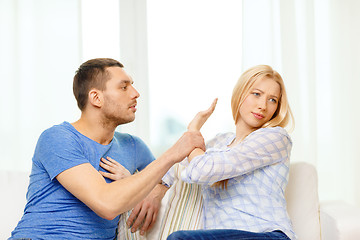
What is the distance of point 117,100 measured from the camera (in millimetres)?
1809

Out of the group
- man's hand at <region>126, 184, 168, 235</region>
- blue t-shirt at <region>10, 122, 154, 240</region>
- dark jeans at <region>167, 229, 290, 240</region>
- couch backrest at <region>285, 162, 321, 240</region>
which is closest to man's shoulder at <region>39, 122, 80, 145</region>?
blue t-shirt at <region>10, 122, 154, 240</region>

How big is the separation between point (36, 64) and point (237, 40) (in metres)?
1.29

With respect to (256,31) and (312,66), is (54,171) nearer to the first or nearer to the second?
(256,31)

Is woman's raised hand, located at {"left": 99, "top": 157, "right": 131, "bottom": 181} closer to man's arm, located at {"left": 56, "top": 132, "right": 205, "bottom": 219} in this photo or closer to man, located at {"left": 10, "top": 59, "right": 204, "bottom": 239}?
man, located at {"left": 10, "top": 59, "right": 204, "bottom": 239}

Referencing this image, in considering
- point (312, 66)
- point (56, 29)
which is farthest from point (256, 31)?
point (56, 29)

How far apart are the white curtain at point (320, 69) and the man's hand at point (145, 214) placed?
1.22 metres

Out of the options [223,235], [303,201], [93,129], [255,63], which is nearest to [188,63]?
[255,63]

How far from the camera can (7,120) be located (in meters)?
2.65

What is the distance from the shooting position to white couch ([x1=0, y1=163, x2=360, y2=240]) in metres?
1.77

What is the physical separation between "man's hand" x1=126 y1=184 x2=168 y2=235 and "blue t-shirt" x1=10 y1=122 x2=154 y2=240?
0.13 metres

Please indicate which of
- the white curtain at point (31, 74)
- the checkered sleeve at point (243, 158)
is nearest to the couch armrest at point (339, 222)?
the checkered sleeve at point (243, 158)

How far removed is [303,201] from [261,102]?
50 centimetres

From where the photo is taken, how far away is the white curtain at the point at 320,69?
278cm

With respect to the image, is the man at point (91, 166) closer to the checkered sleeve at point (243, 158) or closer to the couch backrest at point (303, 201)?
the checkered sleeve at point (243, 158)
